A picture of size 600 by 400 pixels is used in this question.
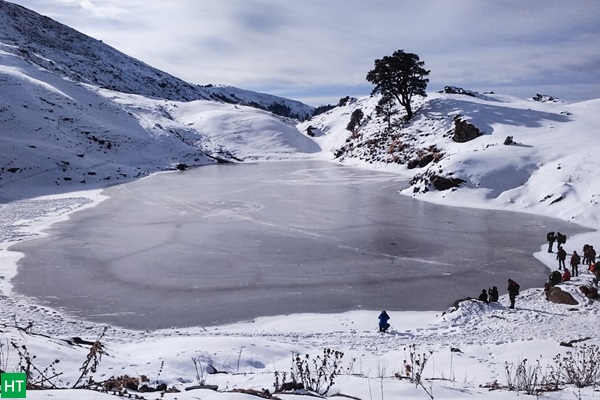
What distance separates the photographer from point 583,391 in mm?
6492

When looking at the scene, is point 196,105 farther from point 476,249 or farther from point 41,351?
point 41,351

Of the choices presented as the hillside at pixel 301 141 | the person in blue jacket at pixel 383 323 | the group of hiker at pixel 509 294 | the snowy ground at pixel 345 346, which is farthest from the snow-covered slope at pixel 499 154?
the person in blue jacket at pixel 383 323

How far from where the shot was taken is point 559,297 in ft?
47.6

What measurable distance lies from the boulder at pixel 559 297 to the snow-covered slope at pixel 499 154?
13091 mm

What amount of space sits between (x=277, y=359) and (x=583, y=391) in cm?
574

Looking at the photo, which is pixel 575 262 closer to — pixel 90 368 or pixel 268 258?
pixel 268 258

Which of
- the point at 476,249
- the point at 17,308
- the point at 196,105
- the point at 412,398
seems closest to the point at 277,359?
the point at 412,398

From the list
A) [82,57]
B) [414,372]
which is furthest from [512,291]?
[82,57]

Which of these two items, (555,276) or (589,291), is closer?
(589,291)

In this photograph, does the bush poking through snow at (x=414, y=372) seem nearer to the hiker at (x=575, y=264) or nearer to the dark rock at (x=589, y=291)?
the dark rock at (x=589, y=291)

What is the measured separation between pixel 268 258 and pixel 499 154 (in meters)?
26.6
